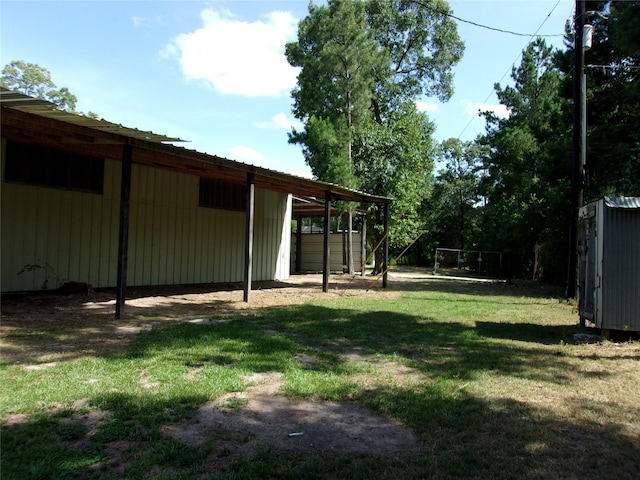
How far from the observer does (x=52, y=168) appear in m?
8.98

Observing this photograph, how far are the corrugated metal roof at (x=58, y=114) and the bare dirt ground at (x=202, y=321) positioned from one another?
2.78 m

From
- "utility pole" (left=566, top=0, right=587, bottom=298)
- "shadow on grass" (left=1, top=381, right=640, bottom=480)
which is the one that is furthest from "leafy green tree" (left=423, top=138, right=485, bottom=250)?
"shadow on grass" (left=1, top=381, right=640, bottom=480)

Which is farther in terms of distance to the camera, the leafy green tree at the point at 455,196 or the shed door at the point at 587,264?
the leafy green tree at the point at 455,196

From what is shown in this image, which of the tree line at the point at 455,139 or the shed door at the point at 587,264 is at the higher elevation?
the tree line at the point at 455,139

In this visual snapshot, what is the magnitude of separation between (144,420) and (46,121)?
169 inches

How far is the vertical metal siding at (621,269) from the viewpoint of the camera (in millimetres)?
6238

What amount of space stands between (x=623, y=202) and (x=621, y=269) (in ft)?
3.03

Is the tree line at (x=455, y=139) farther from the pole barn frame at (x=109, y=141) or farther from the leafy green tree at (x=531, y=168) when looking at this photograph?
the pole barn frame at (x=109, y=141)

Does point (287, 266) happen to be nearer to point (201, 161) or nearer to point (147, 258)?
point (147, 258)

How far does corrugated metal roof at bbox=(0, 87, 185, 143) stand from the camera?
205 inches

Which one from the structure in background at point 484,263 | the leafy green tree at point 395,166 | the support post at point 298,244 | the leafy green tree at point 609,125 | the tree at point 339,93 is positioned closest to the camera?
the leafy green tree at point 609,125

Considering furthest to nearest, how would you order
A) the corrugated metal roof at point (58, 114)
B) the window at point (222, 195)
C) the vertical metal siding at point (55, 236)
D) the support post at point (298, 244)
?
the support post at point (298, 244) < the window at point (222, 195) < the vertical metal siding at point (55, 236) < the corrugated metal roof at point (58, 114)

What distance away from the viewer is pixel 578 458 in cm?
286

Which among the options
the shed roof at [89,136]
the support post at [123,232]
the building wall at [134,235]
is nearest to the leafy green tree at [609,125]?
the shed roof at [89,136]
